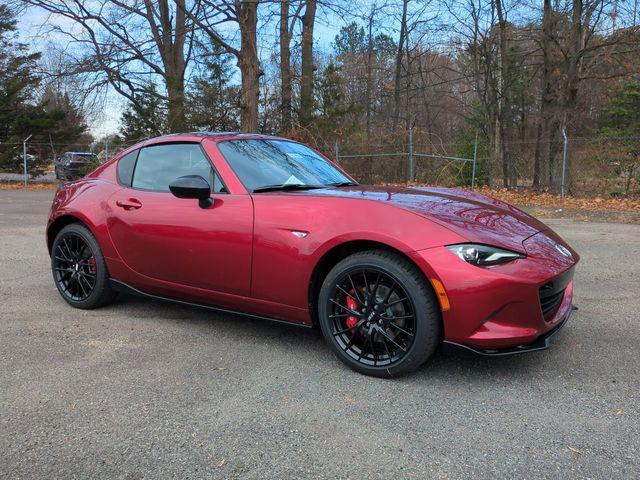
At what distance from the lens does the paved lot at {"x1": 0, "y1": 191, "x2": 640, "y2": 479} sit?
221 cm

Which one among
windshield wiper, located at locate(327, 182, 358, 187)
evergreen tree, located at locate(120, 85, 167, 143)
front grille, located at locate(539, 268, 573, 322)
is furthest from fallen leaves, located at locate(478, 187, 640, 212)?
evergreen tree, located at locate(120, 85, 167, 143)

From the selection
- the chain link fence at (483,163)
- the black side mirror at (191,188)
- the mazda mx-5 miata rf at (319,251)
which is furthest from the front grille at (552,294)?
the chain link fence at (483,163)

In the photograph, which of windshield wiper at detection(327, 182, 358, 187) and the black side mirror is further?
windshield wiper at detection(327, 182, 358, 187)

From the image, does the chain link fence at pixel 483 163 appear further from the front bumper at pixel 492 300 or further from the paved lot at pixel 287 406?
the front bumper at pixel 492 300

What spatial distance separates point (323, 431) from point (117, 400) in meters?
1.16

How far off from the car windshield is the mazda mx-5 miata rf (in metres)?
0.02

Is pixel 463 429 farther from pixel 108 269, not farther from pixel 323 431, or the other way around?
pixel 108 269

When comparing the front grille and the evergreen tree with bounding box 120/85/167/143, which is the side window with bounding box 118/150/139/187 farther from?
the evergreen tree with bounding box 120/85/167/143

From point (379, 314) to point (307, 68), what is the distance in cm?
1854

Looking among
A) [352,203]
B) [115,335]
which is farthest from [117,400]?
[352,203]

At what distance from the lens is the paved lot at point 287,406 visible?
221cm

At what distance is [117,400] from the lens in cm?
279

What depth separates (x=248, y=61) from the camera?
13844 mm

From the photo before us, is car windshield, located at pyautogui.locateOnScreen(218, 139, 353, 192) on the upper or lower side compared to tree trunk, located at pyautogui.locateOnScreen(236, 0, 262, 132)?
lower
